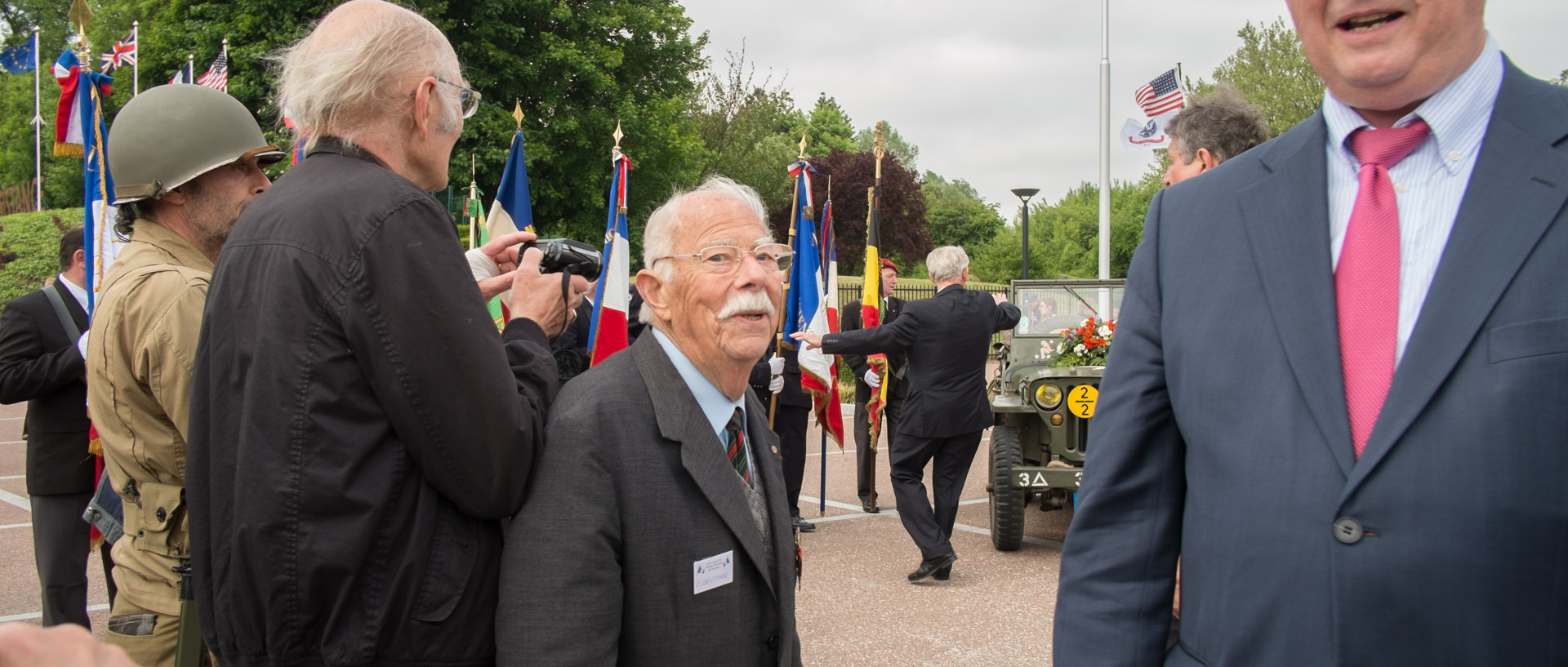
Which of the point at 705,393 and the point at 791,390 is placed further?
the point at 791,390

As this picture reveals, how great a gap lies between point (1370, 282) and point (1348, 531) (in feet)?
1.20

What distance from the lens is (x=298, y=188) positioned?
1.72m

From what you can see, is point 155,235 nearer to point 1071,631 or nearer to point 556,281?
point 556,281

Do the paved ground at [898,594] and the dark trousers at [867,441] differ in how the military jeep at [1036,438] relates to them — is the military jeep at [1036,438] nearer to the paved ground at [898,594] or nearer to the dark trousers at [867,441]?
the paved ground at [898,594]

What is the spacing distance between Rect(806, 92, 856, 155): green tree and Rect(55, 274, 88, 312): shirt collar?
5769cm

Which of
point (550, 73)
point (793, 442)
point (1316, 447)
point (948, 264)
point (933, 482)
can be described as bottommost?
point (933, 482)

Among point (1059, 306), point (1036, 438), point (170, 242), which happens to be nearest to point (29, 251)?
point (1059, 306)

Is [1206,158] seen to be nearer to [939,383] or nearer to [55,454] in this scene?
[939,383]

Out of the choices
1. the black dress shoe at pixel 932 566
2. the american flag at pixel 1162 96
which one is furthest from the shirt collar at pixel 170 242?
the american flag at pixel 1162 96

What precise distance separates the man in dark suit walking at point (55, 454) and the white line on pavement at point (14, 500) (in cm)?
500

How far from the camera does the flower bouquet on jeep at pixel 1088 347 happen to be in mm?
7254

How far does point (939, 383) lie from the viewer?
6.61 metres

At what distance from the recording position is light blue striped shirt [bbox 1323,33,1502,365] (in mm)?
1374

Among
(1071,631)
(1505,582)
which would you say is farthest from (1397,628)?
(1071,631)
